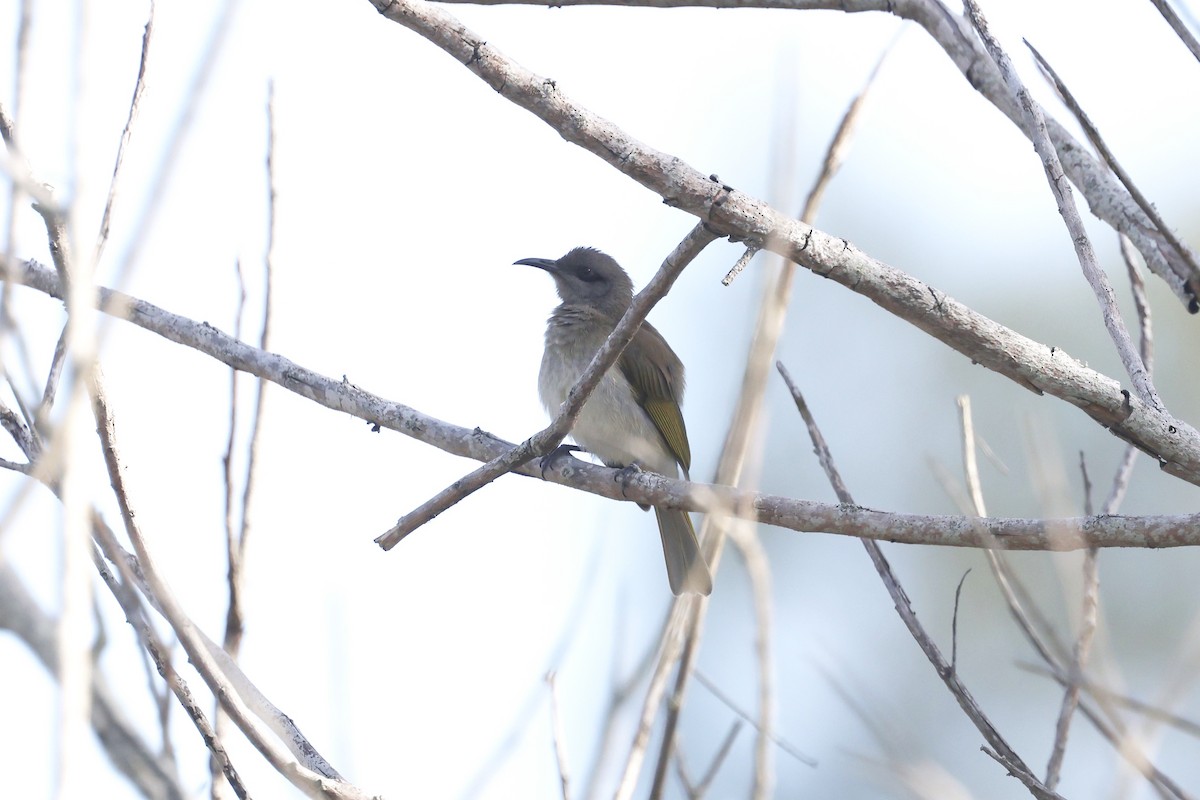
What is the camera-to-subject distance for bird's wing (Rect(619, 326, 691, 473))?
6148mm

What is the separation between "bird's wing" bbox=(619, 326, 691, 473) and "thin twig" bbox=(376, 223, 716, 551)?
2842mm

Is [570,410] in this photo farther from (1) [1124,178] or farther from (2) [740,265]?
(1) [1124,178]

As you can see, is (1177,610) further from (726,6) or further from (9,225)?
(9,225)

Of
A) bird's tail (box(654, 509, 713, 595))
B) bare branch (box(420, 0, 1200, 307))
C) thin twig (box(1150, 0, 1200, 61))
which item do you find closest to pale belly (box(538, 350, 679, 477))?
bird's tail (box(654, 509, 713, 595))

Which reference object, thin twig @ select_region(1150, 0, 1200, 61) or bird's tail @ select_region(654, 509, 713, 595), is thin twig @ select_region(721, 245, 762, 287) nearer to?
thin twig @ select_region(1150, 0, 1200, 61)

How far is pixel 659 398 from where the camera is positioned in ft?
20.5

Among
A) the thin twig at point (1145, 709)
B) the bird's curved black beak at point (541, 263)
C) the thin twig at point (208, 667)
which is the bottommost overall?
the thin twig at point (208, 667)

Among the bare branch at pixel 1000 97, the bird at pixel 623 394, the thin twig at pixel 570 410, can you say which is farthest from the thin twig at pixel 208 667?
the bird at pixel 623 394

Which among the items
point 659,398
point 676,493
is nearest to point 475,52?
point 676,493

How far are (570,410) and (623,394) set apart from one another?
2.88 metres

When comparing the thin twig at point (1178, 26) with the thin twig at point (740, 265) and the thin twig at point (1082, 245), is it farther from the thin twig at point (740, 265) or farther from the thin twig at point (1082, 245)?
the thin twig at point (740, 265)

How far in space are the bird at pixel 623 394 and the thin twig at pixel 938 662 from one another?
2463 millimetres

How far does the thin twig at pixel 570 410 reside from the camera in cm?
265

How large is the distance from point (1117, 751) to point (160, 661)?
159 centimetres
